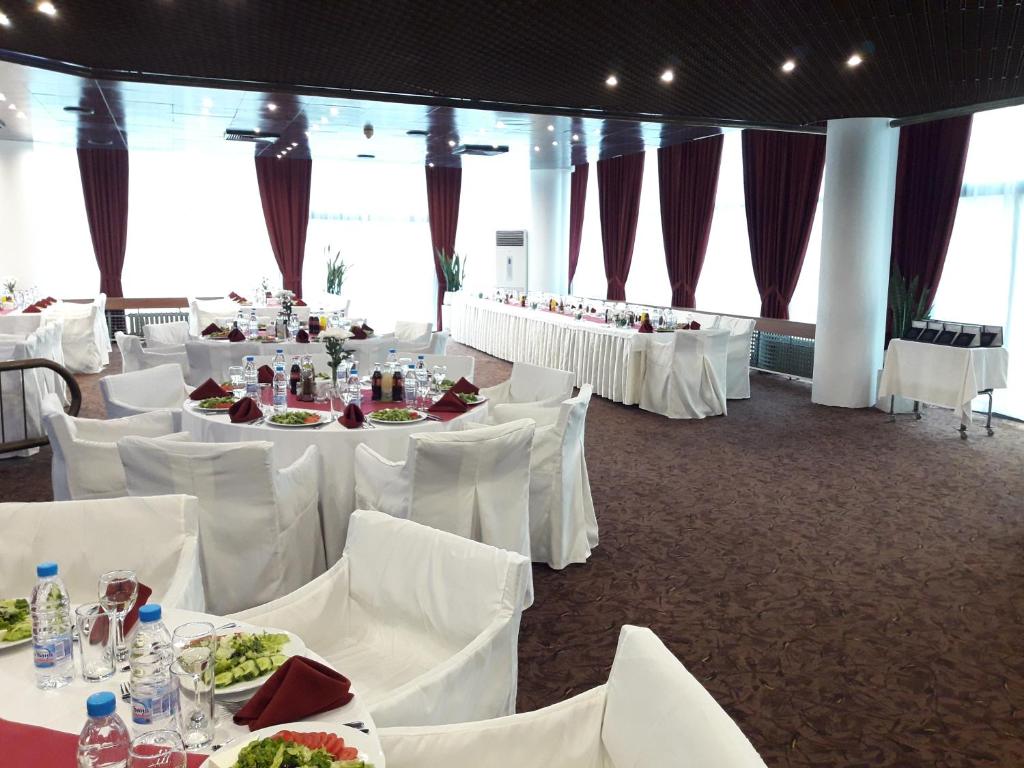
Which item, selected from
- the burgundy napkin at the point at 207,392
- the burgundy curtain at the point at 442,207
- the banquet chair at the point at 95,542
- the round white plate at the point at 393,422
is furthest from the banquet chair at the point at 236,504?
the burgundy curtain at the point at 442,207

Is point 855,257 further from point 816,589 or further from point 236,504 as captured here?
point 236,504

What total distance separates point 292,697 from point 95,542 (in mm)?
1244

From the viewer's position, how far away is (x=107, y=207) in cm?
1305

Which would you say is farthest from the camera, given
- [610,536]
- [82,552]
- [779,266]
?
[779,266]

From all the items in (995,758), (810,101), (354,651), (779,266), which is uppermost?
(810,101)

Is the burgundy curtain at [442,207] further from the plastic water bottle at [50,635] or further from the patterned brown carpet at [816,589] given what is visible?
the plastic water bottle at [50,635]

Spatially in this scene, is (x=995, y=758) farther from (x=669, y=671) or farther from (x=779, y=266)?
(x=779, y=266)

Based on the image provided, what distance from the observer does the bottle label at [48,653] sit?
174cm

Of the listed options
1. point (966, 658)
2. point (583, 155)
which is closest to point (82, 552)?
point (966, 658)

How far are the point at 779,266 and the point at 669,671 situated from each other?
964 cm

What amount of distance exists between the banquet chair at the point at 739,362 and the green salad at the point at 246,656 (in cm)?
757

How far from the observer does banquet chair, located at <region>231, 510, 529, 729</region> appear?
6.53ft

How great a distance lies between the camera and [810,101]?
7676 millimetres

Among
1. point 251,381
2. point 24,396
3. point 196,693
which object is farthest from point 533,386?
point 24,396
